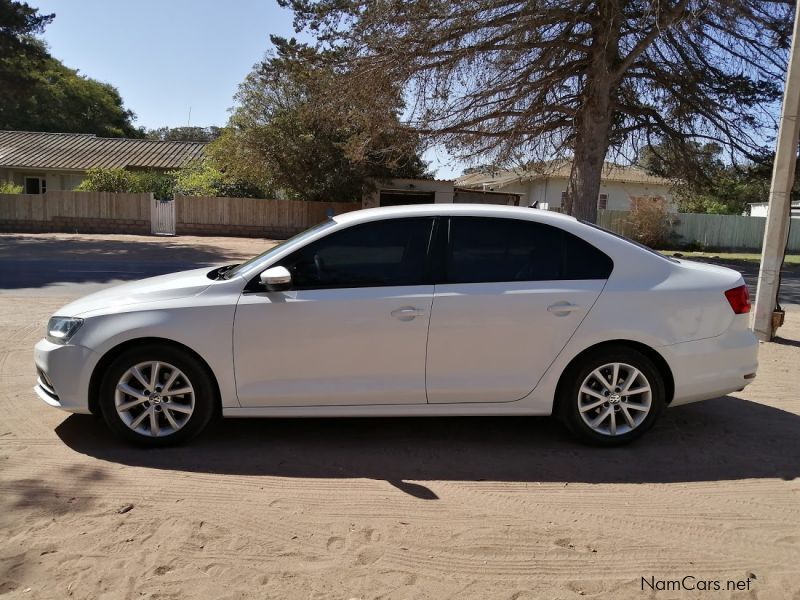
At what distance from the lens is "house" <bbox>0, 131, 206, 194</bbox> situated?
3484cm

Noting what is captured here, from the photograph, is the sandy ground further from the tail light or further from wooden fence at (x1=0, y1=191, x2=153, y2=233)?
wooden fence at (x1=0, y1=191, x2=153, y2=233)

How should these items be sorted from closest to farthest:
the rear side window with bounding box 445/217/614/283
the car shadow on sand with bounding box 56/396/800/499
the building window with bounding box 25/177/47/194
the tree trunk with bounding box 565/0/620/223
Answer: the car shadow on sand with bounding box 56/396/800/499, the rear side window with bounding box 445/217/614/283, the tree trunk with bounding box 565/0/620/223, the building window with bounding box 25/177/47/194

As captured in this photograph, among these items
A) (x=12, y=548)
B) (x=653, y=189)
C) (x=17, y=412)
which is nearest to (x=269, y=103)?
(x=653, y=189)

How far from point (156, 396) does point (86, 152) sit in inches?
1438

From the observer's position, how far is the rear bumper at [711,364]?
4.62 m

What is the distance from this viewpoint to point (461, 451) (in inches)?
182

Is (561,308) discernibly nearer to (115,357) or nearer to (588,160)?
(115,357)

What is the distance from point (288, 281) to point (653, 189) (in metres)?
37.7

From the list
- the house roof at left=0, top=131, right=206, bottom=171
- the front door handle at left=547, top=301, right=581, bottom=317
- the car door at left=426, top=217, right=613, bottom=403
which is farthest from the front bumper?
the house roof at left=0, top=131, right=206, bottom=171

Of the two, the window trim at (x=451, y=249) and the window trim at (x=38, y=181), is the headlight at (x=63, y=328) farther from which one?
the window trim at (x=38, y=181)

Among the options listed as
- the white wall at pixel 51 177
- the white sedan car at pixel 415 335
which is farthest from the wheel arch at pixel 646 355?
the white wall at pixel 51 177

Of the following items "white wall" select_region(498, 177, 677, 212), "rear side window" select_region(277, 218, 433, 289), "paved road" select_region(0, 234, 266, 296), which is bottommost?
"paved road" select_region(0, 234, 266, 296)

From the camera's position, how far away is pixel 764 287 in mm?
8195

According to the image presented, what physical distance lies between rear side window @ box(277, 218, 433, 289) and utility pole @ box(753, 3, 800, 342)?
558cm
